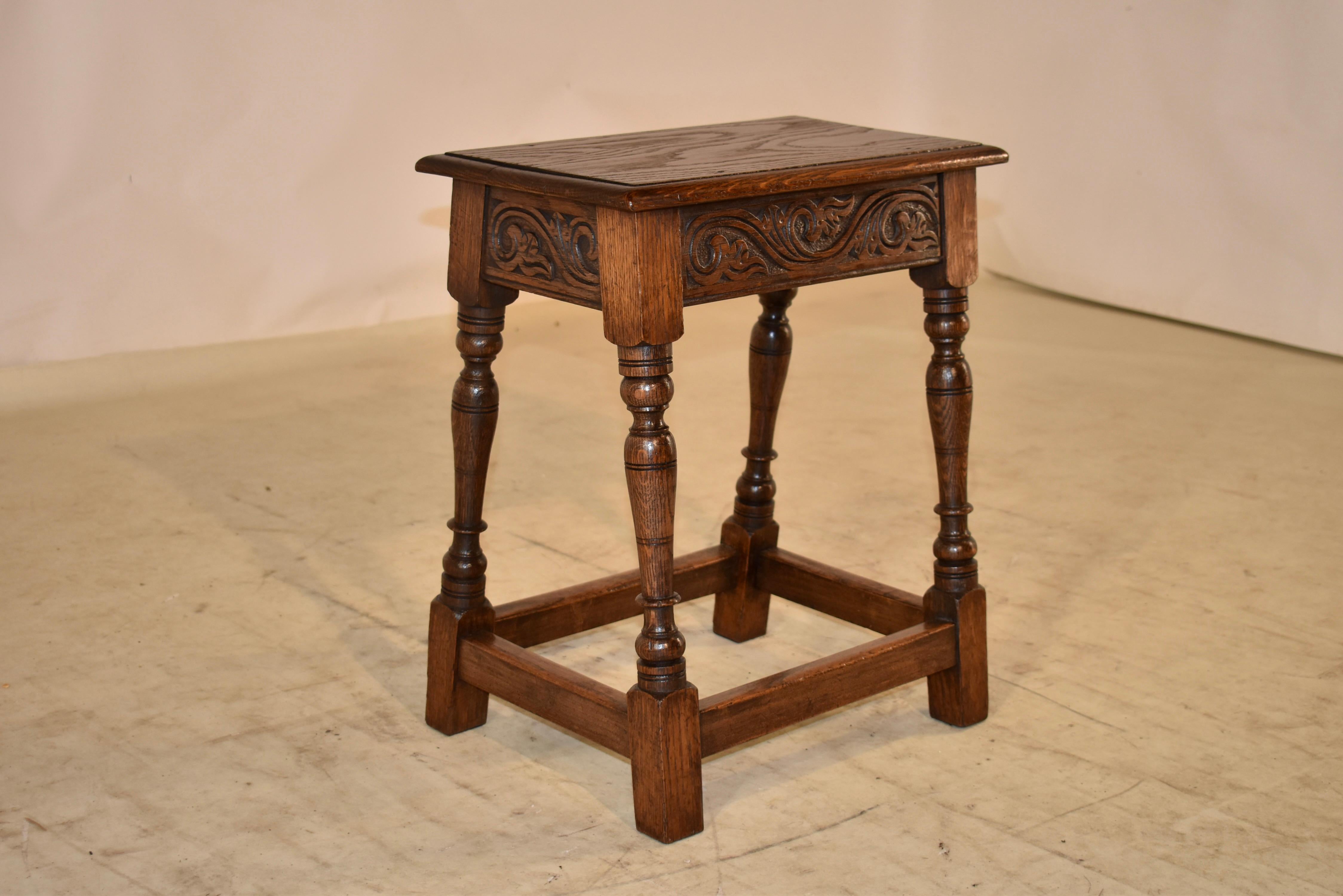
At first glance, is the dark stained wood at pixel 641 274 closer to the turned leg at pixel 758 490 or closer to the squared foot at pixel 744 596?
the turned leg at pixel 758 490

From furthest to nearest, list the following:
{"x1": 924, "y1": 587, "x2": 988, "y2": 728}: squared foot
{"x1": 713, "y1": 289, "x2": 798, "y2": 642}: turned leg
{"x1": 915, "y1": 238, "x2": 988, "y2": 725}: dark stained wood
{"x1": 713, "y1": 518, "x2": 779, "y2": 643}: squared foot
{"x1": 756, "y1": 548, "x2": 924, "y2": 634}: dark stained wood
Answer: {"x1": 713, "y1": 518, "x2": 779, "y2": 643}: squared foot
{"x1": 713, "y1": 289, "x2": 798, "y2": 642}: turned leg
{"x1": 756, "y1": 548, "x2": 924, "y2": 634}: dark stained wood
{"x1": 924, "y1": 587, "x2": 988, "y2": 728}: squared foot
{"x1": 915, "y1": 238, "x2": 988, "y2": 725}: dark stained wood

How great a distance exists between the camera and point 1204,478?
152 inches

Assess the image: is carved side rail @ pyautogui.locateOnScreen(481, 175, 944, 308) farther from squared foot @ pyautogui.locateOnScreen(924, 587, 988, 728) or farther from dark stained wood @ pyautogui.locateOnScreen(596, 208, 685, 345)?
squared foot @ pyautogui.locateOnScreen(924, 587, 988, 728)

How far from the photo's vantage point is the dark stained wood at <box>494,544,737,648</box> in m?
2.56

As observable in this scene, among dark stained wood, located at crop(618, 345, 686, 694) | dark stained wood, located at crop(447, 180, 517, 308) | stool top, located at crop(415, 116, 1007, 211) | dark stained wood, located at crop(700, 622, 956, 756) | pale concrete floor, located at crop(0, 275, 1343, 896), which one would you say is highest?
stool top, located at crop(415, 116, 1007, 211)

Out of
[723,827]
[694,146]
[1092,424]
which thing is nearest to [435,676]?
[723,827]

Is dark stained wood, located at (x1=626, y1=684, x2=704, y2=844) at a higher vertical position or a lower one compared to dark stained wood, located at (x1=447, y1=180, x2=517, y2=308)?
lower

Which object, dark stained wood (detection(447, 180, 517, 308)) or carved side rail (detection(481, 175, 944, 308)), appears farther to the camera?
dark stained wood (detection(447, 180, 517, 308))

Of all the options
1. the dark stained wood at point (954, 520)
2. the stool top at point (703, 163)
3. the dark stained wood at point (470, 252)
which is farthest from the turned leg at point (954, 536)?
the dark stained wood at point (470, 252)

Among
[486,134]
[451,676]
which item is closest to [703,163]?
[451,676]

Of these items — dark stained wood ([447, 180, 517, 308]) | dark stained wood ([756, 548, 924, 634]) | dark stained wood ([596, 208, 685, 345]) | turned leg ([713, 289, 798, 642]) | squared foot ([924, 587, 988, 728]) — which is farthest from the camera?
turned leg ([713, 289, 798, 642])

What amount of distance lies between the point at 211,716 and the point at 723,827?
36.9 inches

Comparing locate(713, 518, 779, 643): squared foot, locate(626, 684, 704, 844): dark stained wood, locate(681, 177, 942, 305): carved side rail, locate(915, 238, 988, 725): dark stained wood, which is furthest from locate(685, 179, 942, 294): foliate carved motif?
locate(713, 518, 779, 643): squared foot

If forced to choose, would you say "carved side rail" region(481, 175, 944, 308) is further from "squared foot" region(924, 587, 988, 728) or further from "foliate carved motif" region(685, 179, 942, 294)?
"squared foot" region(924, 587, 988, 728)
